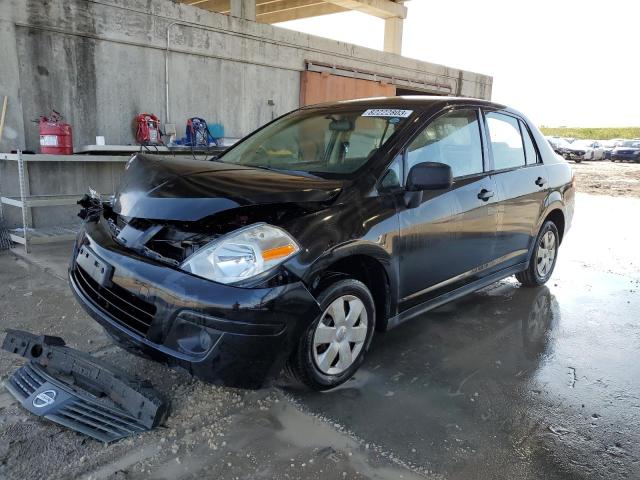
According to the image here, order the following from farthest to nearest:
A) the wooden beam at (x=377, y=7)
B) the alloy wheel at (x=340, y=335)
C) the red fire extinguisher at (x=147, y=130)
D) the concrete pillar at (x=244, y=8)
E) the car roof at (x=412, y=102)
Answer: the wooden beam at (x=377, y=7) → the concrete pillar at (x=244, y=8) → the red fire extinguisher at (x=147, y=130) → the car roof at (x=412, y=102) → the alloy wheel at (x=340, y=335)

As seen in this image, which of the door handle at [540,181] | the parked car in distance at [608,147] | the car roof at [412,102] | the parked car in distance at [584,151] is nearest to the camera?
the car roof at [412,102]

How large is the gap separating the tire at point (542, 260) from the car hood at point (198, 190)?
9.32 feet

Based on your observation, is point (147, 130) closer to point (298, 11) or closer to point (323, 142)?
point (323, 142)

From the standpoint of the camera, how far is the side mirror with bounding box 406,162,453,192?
2.98 meters

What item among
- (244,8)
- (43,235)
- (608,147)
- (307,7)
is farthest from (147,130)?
(608,147)

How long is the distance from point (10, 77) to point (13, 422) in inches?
196

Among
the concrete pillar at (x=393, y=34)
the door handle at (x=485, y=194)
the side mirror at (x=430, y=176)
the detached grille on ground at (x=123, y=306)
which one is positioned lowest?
the detached grille on ground at (x=123, y=306)

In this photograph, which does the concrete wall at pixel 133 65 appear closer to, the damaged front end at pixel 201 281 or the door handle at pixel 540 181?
the damaged front end at pixel 201 281

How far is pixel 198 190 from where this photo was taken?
2.57 metres

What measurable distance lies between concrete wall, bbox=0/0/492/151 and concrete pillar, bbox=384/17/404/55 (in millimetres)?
5520

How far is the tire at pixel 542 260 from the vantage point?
4895mm

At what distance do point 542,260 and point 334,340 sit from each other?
313cm

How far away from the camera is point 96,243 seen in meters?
2.80

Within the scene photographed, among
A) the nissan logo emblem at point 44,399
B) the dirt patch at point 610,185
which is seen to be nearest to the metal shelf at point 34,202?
the nissan logo emblem at point 44,399
